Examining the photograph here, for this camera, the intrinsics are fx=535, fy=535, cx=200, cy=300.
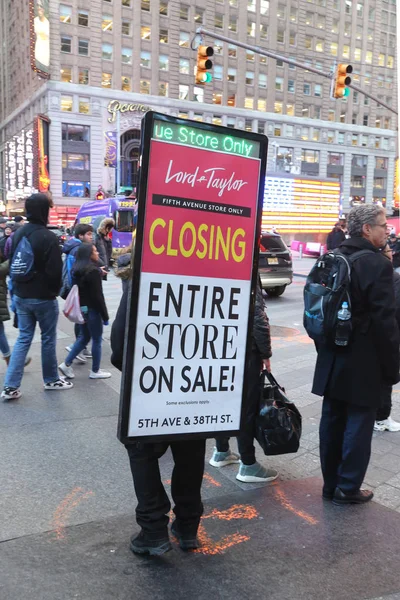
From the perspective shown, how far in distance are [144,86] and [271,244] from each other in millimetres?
44538

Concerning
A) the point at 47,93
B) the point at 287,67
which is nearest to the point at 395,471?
the point at 47,93

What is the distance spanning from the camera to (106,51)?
5144cm

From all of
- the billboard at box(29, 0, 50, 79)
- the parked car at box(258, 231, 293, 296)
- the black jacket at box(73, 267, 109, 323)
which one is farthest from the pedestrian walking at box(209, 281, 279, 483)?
the billboard at box(29, 0, 50, 79)

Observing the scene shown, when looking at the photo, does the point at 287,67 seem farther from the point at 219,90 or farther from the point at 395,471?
the point at 395,471

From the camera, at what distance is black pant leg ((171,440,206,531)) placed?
2.92 m

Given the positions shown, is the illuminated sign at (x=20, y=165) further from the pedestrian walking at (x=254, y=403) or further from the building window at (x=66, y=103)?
the pedestrian walking at (x=254, y=403)

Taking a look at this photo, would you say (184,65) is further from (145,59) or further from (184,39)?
(145,59)

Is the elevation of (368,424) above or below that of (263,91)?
below

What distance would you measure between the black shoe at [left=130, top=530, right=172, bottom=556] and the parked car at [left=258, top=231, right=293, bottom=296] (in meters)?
10.7

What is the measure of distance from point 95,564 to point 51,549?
298mm

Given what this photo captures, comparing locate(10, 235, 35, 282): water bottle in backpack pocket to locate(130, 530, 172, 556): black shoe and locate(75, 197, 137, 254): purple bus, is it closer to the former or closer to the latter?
locate(130, 530, 172, 556): black shoe

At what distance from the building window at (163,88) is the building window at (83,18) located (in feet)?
28.3

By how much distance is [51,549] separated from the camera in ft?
9.62

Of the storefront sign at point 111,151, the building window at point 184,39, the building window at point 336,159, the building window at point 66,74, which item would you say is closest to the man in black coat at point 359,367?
the storefront sign at point 111,151
